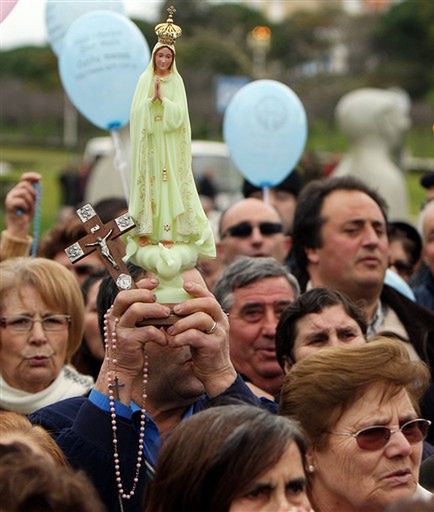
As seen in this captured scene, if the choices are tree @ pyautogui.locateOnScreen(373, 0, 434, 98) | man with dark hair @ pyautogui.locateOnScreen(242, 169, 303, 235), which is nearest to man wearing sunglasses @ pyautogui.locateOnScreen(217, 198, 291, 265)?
man with dark hair @ pyautogui.locateOnScreen(242, 169, 303, 235)

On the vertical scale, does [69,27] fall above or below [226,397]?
above

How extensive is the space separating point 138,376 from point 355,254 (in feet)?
8.57

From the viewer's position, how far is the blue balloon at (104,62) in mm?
8273

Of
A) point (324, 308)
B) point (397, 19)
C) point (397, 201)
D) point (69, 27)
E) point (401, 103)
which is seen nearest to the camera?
point (324, 308)

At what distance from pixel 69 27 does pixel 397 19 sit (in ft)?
200

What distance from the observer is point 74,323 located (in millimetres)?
6980

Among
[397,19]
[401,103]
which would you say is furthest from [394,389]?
[397,19]

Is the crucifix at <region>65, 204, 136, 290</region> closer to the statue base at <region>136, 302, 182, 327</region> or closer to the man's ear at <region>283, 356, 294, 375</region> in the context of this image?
the statue base at <region>136, 302, 182, 327</region>

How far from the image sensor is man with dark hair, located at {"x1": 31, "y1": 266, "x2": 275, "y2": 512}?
5.11 meters

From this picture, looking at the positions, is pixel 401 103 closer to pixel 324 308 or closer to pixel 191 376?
pixel 324 308

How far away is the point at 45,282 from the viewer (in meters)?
6.82

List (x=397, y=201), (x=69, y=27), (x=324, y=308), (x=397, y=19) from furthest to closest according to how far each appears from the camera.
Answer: (x=397, y=19) → (x=397, y=201) → (x=69, y=27) → (x=324, y=308)

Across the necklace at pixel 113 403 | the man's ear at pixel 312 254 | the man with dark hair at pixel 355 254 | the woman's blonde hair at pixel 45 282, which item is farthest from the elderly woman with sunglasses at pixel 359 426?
the man's ear at pixel 312 254

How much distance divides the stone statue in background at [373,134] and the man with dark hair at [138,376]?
9363mm
